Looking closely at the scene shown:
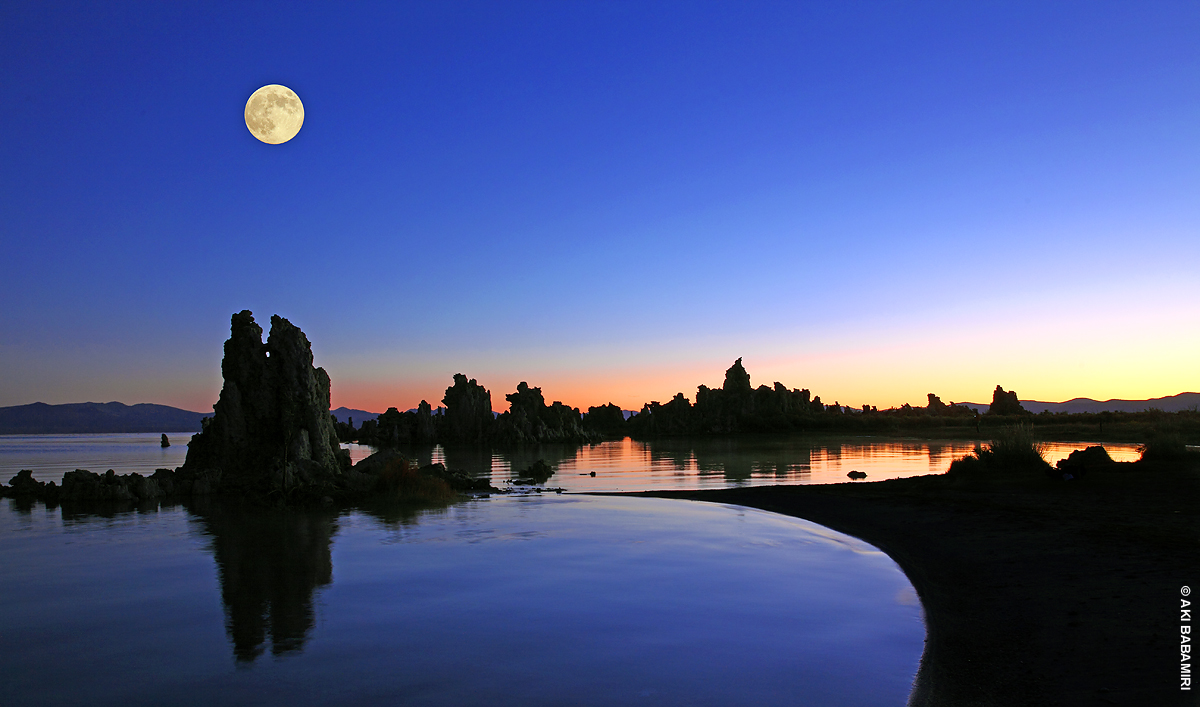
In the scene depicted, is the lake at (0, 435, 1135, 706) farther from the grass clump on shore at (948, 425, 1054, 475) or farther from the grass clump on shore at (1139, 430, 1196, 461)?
the grass clump on shore at (1139, 430, 1196, 461)

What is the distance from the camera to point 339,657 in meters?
7.71

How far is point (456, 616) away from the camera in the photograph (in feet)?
31.1

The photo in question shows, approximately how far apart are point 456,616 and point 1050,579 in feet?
29.1

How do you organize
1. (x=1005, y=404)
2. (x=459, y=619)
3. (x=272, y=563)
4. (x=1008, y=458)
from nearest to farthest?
(x=459, y=619), (x=272, y=563), (x=1008, y=458), (x=1005, y=404)

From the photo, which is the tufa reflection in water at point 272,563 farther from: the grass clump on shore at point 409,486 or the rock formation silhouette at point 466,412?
the rock formation silhouette at point 466,412

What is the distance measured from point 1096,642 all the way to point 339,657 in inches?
333

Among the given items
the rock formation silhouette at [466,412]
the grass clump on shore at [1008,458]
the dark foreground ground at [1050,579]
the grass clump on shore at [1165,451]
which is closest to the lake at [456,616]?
the dark foreground ground at [1050,579]

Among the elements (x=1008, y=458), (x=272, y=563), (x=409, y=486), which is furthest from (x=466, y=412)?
(x=272, y=563)

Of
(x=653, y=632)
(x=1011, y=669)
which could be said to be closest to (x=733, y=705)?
(x=653, y=632)

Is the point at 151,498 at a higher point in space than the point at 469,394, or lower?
lower

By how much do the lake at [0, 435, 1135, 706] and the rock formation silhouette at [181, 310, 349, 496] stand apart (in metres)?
9.49

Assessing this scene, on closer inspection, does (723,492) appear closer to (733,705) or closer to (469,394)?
(733,705)

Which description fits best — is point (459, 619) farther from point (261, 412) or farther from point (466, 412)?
point (466, 412)

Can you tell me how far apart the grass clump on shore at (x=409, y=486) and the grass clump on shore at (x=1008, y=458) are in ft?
62.7
